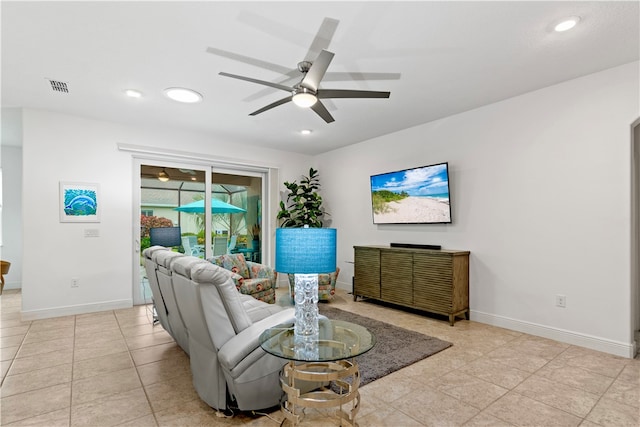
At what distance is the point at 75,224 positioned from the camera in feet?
14.0

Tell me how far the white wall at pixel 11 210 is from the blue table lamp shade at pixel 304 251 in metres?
6.73

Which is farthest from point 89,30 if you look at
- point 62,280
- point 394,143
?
point 394,143

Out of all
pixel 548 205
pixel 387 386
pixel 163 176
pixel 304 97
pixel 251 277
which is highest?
pixel 304 97

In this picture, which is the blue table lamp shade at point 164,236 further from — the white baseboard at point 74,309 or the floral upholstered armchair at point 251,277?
the white baseboard at point 74,309

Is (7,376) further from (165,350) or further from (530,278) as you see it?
(530,278)

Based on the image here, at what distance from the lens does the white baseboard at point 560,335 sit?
9.36ft

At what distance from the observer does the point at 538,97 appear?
11.3 feet

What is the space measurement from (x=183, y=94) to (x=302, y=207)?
9.65ft

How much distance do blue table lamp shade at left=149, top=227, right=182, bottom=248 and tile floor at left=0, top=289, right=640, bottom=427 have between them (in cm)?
120

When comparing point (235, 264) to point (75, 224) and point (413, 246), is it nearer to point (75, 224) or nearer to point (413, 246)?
point (75, 224)

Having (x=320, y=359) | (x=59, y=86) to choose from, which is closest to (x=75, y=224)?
(x=59, y=86)

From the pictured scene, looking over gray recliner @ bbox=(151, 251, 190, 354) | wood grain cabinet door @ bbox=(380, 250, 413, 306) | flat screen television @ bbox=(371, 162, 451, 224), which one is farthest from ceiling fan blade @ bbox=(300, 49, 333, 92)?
wood grain cabinet door @ bbox=(380, 250, 413, 306)

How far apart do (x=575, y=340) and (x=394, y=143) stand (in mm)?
3277

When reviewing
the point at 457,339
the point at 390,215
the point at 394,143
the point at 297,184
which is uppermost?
the point at 394,143
